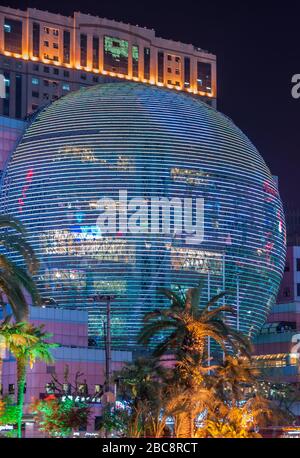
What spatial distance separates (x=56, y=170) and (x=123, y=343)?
18.8 metres

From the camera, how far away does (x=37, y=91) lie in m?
193

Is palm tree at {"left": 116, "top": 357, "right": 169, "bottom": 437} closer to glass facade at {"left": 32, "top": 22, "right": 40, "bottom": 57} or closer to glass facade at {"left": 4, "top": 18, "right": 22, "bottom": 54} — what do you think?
glass facade at {"left": 32, "top": 22, "right": 40, "bottom": 57}

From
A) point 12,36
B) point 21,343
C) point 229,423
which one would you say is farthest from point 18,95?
point 229,423

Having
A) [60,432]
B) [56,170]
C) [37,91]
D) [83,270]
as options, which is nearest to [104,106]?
[56,170]

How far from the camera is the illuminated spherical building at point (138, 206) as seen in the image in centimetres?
10794

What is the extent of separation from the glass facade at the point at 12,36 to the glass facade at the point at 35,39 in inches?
90.8

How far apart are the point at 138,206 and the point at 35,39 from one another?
3703 inches

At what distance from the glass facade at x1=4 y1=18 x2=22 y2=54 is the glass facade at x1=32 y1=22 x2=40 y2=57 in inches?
90.8

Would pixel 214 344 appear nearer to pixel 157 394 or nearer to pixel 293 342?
pixel 293 342

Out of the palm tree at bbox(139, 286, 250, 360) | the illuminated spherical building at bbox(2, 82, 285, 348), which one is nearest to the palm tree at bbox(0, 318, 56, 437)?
the palm tree at bbox(139, 286, 250, 360)

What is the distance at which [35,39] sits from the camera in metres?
197

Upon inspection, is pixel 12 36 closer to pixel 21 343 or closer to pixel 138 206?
pixel 138 206

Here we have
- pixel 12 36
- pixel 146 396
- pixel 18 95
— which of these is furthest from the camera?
pixel 12 36
